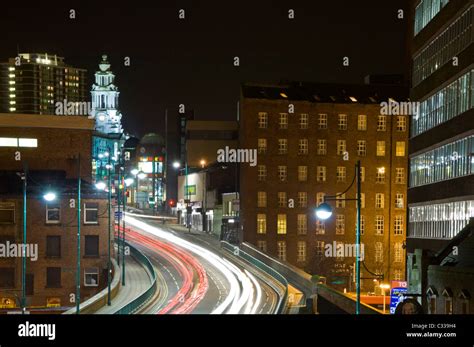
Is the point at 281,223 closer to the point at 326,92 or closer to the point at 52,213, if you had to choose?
the point at 326,92

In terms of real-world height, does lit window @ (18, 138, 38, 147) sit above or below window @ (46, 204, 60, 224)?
above

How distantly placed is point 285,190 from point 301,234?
534 centimetres

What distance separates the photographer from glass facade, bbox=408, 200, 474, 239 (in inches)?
1283

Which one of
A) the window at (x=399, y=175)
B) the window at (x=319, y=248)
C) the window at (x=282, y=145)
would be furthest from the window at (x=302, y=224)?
the window at (x=399, y=175)

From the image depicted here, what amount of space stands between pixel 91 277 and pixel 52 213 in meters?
5.99

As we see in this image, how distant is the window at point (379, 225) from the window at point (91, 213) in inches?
1467

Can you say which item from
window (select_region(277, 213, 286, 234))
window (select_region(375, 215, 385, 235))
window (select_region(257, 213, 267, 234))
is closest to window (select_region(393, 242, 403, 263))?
window (select_region(375, 215, 385, 235))

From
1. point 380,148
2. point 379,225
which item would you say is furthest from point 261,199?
point 380,148

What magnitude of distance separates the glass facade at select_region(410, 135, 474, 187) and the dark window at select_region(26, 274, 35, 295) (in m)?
30.2

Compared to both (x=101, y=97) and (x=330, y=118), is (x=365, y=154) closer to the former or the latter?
(x=330, y=118)

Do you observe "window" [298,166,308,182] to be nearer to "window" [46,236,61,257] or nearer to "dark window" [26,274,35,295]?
"window" [46,236,61,257]

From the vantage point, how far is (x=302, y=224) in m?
81.7
